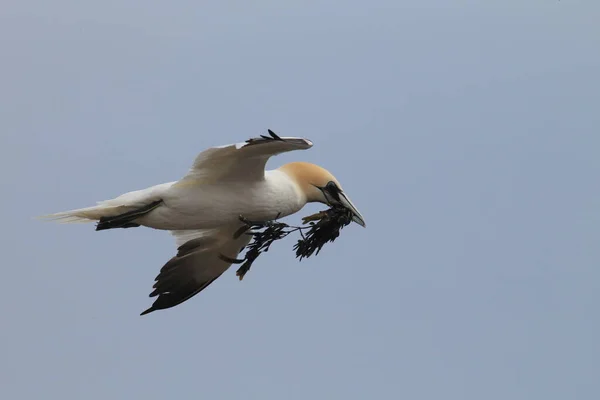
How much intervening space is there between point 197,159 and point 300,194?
3.95 ft

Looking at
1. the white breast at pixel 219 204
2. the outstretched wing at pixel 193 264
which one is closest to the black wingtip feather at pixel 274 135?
the white breast at pixel 219 204

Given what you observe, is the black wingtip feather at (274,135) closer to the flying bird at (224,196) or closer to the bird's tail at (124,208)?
the flying bird at (224,196)

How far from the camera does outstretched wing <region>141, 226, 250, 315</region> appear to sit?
12.8 m

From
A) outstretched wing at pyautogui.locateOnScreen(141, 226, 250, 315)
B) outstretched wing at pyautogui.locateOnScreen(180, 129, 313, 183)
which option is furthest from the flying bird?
outstretched wing at pyautogui.locateOnScreen(141, 226, 250, 315)

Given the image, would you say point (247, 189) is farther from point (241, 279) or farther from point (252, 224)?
point (241, 279)

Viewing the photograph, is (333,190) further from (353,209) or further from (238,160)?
(238,160)

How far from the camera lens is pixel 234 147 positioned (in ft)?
37.0

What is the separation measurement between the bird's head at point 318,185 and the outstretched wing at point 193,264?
842 mm

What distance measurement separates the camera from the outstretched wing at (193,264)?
1275 centimetres

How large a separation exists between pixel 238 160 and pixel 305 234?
0.92m

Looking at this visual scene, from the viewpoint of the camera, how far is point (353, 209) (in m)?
12.6

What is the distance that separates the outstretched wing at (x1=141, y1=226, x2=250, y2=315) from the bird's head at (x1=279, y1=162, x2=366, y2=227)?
0.84 meters

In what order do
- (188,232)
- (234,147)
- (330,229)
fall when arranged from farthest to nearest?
(188,232) < (330,229) < (234,147)

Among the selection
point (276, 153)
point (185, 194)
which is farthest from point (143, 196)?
point (276, 153)
